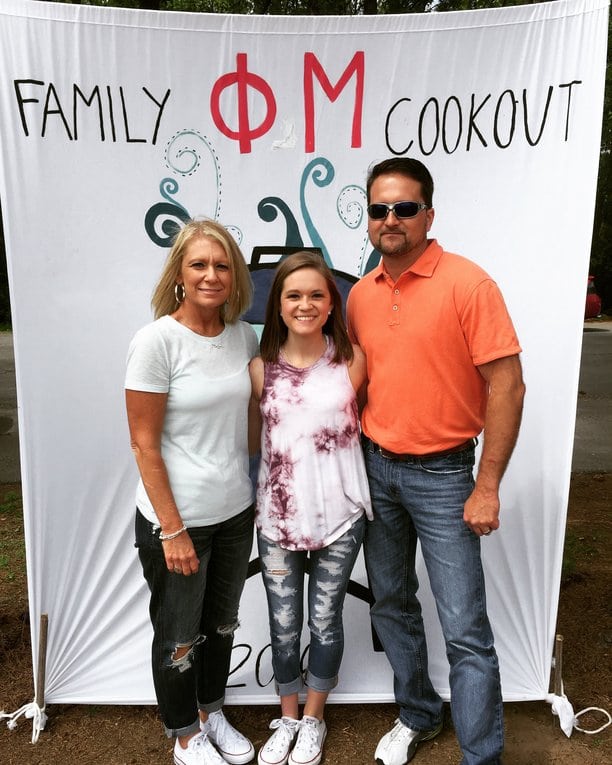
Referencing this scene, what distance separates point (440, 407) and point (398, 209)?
585 mm

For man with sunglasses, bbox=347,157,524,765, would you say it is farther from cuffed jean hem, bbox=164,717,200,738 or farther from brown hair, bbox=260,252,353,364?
cuffed jean hem, bbox=164,717,200,738

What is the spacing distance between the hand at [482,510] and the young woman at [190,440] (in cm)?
67

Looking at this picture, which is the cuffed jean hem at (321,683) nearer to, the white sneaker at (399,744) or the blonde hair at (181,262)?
the white sneaker at (399,744)

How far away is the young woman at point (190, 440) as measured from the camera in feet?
6.15

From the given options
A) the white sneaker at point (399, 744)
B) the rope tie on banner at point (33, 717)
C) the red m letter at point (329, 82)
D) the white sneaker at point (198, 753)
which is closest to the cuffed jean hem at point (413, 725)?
the white sneaker at point (399, 744)

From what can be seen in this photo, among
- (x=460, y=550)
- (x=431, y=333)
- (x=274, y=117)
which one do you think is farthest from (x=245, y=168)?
(x=460, y=550)

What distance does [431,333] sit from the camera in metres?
1.91

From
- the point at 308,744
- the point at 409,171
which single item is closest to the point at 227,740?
the point at 308,744

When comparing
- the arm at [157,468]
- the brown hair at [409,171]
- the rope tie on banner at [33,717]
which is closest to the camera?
the arm at [157,468]

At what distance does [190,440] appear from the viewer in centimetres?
193

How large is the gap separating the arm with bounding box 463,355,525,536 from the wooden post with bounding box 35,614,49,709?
164cm

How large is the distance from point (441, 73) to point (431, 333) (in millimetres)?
1055

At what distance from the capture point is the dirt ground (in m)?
2.40

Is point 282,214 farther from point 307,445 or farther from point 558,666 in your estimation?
point 558,666
